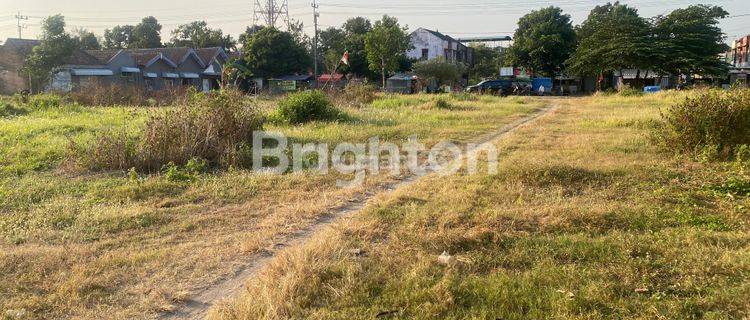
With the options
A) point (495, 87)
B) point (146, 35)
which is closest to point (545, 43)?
point (495, 87)

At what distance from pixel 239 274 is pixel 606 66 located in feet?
128

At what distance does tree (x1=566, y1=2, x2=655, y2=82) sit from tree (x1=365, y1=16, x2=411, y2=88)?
13270mm

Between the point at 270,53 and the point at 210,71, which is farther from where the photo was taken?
the point at 210,71

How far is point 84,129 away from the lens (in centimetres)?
1223

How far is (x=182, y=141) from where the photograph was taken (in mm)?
8367

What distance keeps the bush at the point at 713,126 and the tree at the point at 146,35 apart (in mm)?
57233

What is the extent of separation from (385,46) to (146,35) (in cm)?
3047

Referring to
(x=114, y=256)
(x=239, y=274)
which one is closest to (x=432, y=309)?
(x=239, y=274)

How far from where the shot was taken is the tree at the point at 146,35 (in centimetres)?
5669

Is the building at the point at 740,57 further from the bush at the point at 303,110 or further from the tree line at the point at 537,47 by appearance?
the bush at the point at 303,110

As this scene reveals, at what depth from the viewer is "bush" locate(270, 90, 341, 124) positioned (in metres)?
14.0

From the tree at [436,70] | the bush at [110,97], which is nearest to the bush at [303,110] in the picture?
the bush at [110,97]

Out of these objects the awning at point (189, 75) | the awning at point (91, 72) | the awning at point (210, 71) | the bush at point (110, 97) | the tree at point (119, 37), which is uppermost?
the tree at point (119, 37)

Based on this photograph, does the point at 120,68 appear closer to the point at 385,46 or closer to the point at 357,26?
the point at 385,46
